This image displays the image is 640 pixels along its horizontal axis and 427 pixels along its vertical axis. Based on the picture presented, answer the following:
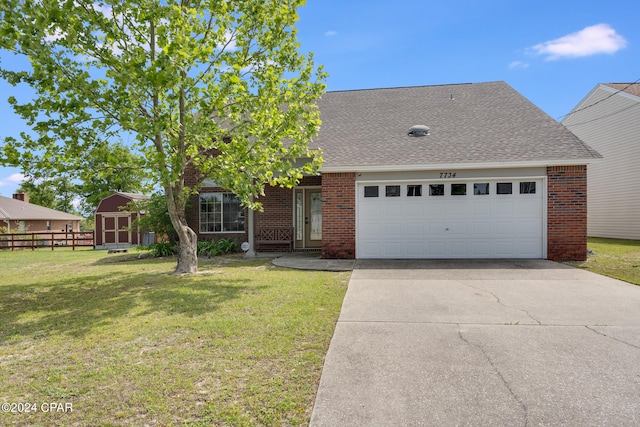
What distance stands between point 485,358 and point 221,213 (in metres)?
12.3

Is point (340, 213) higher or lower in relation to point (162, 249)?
higher

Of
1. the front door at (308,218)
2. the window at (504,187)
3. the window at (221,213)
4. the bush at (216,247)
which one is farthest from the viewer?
→ the window at (221,213)

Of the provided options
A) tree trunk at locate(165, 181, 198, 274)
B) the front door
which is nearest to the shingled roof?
the front door

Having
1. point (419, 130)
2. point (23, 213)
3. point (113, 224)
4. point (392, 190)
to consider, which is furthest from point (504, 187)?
point (23, 213)

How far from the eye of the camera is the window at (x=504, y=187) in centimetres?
1073

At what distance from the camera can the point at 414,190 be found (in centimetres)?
1110

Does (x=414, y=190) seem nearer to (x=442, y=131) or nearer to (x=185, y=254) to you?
(x=442, y=131)

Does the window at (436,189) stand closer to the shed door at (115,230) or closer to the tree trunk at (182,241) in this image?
the tree trunk at (182,241)

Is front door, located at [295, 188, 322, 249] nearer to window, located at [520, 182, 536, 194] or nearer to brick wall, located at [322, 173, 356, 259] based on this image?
brick wall, located at [322, 173, 356, 259]

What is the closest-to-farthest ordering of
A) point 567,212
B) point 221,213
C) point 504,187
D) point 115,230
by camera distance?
point 567,212
point 504,187
point 221,213
point 115,230

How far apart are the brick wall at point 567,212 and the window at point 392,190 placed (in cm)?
401

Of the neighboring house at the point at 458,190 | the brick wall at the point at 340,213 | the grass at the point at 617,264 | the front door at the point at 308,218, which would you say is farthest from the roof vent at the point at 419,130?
the grass at the point at 617,264

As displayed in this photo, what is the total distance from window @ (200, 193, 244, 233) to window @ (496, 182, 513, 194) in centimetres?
891

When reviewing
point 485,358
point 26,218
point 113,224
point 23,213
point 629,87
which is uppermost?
point 629,87
